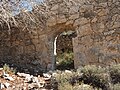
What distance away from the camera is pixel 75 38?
756 centimetres

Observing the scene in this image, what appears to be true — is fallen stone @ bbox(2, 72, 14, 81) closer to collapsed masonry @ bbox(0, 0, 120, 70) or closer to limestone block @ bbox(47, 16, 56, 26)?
collapsed masonry @ bbox(0, 0, 120, 70)

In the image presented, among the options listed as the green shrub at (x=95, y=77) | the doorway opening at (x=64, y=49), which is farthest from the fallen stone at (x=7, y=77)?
the doorway opening at (x=64, y=49)

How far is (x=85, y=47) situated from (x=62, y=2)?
151cm

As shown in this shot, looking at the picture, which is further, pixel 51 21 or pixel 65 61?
pixel 65 61

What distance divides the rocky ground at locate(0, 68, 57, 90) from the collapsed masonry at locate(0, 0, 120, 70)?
1.46 metres

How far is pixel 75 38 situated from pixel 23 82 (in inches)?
87.2

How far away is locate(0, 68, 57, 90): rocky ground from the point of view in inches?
212

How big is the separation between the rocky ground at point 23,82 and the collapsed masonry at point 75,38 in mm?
1460

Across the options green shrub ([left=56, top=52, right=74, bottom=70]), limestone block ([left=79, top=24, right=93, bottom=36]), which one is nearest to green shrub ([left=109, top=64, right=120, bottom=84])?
limestone block ([left=79, top=24, right=93, bottom=36])

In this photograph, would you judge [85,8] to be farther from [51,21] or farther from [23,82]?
[23,82]

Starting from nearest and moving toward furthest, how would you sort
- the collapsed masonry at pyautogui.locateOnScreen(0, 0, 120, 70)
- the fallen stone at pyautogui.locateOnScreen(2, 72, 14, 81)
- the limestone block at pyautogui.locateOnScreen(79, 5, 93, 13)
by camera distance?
the fallen stone at pyautogui.locateOnScreen(2, 72, 14, 81) → the collapsed masonry at pyautogui.locateOnScreen(0, 0, 120, 70) → the limestone block at pyautogui.locateOnScreen(79, 5, 93, 13)

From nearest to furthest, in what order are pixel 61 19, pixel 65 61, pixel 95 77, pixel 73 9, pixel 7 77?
pixel 95 77
pixel 7 77
pixel 73 9
pixel 61 19
pixel 65 61

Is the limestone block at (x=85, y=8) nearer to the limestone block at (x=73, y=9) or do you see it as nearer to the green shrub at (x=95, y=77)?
the limestone block at (x=73, y=9)

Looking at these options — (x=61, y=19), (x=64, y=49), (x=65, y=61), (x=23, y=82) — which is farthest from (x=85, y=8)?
(x=64, y=49)
